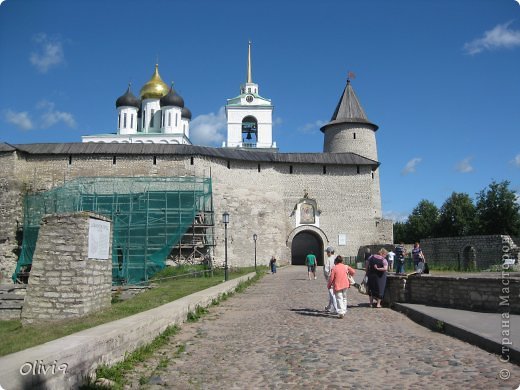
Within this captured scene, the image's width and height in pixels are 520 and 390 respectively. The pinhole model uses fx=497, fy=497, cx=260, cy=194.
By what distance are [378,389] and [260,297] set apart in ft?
29.4

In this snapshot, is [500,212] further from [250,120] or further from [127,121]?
[127,121]

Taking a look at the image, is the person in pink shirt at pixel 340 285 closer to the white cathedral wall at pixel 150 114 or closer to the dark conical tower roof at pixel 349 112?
the dark conical tower roof at pixel 349 112

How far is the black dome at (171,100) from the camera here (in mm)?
49594

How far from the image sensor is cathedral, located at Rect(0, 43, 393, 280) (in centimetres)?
3139

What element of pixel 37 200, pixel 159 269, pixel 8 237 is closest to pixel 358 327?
pixel 159 269

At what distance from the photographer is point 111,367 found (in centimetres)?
505

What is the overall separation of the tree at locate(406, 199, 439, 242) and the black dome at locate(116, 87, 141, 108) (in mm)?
40112

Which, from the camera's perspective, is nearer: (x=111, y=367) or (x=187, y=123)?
(x=111, y=367)

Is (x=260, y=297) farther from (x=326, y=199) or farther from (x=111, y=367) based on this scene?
(x=326, y=199)

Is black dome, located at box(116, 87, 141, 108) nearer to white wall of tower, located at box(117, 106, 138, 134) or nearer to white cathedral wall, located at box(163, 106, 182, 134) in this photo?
white wall of tower, located at box(117, 106, 138, 134)

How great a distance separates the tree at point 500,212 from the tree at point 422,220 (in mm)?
21010

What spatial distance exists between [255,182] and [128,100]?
2168 centimetres
